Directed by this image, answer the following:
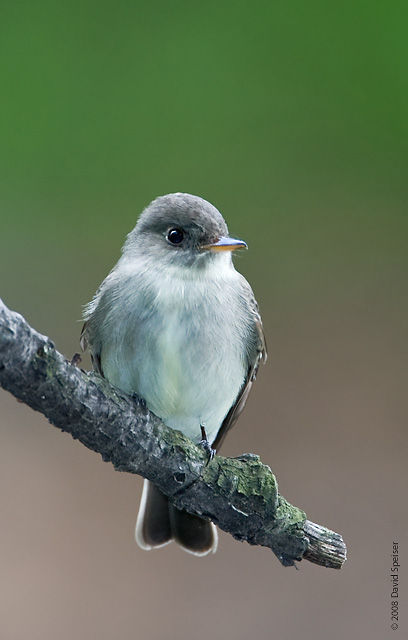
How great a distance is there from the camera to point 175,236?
2197 millimetres

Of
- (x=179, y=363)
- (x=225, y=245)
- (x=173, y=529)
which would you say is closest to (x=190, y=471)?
(x=179, y=363)

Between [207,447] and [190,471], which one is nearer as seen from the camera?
[190,471]

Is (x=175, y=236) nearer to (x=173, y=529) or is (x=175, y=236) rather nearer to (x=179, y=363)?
(x=179, y=363)

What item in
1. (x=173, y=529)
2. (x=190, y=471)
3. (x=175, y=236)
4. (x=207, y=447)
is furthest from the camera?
(x=173, y=529)

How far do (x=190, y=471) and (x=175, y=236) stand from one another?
66 centimetres

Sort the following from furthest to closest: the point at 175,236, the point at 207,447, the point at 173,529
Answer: the point at 173,529 → the point at 175,236 → the point at 207,447

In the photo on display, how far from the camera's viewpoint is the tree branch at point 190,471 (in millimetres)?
1686

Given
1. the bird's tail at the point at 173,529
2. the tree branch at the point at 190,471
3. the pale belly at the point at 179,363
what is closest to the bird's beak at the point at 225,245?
the pale belly at the point at 179,363

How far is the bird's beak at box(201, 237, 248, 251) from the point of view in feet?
6.84

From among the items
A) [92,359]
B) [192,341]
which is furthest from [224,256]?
[92,359]

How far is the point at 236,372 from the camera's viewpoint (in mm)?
2266

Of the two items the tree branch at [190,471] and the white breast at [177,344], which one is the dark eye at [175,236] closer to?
the white breast at [177,344]

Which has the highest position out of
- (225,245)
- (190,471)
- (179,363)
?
(225,245)

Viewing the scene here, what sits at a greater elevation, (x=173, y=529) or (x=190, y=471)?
(x=173, y=529)
